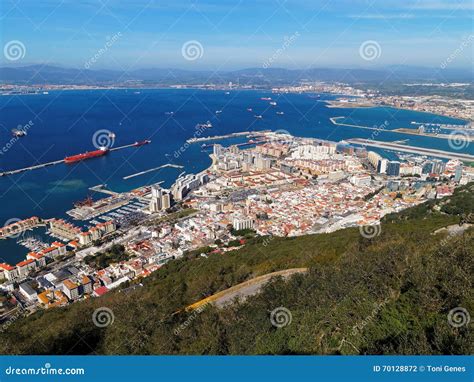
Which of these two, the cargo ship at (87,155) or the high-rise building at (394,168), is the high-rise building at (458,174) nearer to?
the high-rise building at (394,168)

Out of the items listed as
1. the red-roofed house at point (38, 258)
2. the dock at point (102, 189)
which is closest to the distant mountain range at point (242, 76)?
the dock at point (102, 189)

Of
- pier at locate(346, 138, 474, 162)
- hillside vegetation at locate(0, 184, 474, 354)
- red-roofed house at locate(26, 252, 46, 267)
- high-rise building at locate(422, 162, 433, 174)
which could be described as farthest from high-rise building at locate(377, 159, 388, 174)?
red-roofed house at locate(26, 252, 46, 267)

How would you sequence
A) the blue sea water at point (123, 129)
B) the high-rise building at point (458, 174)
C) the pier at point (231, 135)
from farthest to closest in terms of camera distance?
the pier at point (231, 135)
the high-rise building at point (458, 174)
the blue sea water at point (123, 129)

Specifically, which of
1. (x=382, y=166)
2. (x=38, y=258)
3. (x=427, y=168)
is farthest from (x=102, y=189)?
(x=427, y=168)

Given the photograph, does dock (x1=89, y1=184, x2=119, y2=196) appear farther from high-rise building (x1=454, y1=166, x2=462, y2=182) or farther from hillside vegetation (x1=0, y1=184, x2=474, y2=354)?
high-rise building (x1=454, y1=166, x2=462, y2=182)

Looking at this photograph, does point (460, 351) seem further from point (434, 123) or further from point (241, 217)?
point (434, 123)

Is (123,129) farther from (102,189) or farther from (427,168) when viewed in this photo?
(427,168)
